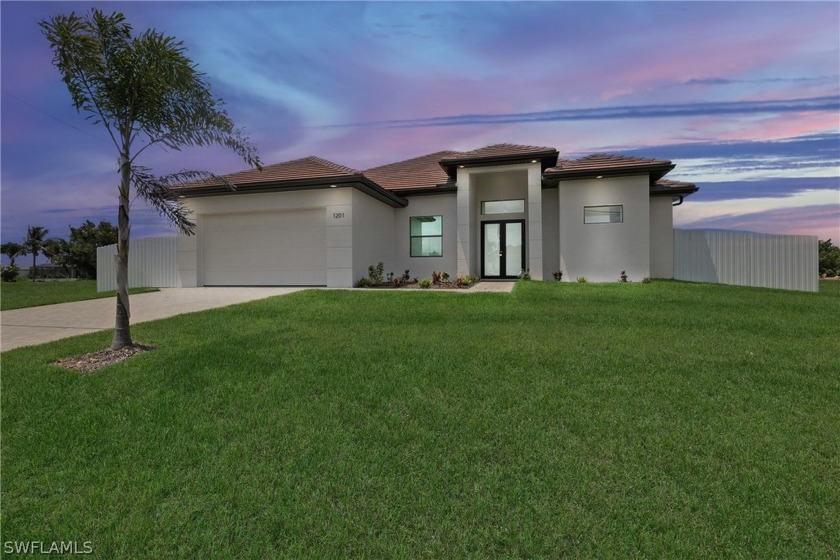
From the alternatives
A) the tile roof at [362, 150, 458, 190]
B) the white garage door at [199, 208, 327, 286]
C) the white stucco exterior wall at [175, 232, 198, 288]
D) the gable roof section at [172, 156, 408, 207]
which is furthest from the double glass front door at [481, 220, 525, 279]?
the white stucco exterior wall at [175, 232, 198, 288]

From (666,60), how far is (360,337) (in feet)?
34.2

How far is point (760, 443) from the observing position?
3.31 m

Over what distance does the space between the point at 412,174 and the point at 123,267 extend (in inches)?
559

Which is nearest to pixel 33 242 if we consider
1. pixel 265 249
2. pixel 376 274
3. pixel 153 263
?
pixel 153 263

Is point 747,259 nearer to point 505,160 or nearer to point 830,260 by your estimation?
point 505,160

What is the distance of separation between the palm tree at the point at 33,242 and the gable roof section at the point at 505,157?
34779 mm

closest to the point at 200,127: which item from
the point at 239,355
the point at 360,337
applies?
the point at 239,355

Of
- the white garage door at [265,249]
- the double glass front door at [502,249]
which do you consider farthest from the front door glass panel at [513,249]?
the white garage door at [265,249]

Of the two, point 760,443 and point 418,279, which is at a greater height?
point 418,279

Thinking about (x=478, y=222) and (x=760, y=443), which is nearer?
(x=760, y=443)

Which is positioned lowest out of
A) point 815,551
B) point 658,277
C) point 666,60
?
point 815,551

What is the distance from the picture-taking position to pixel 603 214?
15281 millimetres

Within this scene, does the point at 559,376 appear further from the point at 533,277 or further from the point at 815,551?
the point at 533,277

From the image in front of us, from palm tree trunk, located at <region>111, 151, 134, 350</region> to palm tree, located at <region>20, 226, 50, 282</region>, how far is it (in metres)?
35.3
